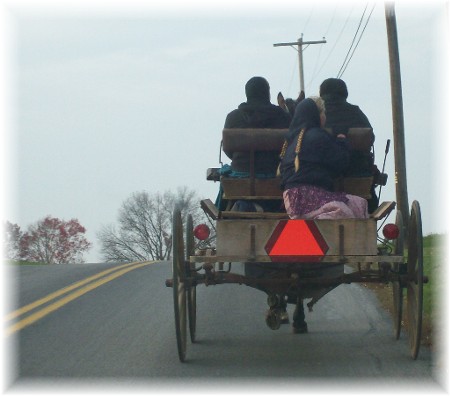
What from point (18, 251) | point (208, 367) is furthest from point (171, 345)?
point (18, 251)

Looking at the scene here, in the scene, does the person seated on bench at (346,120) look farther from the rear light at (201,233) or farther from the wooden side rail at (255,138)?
the rear light at (201,233)

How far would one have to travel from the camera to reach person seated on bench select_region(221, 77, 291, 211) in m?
10.2

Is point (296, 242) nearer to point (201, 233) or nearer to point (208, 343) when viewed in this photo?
point (201, 233)

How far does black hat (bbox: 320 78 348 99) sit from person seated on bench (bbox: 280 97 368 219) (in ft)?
3.28

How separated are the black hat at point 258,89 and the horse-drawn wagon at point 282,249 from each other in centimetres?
67

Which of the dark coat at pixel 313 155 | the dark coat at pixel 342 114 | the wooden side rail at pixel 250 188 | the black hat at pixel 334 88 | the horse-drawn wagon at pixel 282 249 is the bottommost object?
the horse-drawn wagon at pixel 282 249

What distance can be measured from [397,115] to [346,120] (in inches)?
509

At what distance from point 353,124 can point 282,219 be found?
5.69 ft

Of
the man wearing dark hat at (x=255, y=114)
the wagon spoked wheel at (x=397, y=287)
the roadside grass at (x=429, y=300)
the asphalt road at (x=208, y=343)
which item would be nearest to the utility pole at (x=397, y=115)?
the roadside grass at (x=429, y=300)

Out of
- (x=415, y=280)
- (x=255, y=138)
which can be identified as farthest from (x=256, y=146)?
(x=415, y=280)

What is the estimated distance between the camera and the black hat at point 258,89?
35.0ft

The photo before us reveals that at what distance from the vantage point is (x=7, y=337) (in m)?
10.4

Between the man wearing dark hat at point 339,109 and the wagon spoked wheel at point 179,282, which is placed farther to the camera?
the man wearing dark hat at point 339,109

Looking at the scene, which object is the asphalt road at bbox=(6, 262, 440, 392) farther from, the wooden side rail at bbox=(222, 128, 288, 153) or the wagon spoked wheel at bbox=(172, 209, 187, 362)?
the wooden side rail at bbox=(222, 128, 288, 153)
